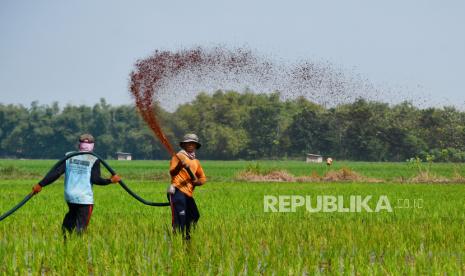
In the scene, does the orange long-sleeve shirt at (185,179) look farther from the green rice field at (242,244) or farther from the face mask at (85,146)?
the face mask at (85,146)

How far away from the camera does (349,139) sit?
71.5 meters

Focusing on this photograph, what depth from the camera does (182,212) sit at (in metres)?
7.86

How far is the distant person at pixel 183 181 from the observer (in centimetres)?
769

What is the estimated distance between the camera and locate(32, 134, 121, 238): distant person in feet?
25.0

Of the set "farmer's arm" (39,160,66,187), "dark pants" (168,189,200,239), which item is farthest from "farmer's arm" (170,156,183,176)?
"farmer's arm" (39,160,66,187)

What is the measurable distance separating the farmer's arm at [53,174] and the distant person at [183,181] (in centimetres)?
117

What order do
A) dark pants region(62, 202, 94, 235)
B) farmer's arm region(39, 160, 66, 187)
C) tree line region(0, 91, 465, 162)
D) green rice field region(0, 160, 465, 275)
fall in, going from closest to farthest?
green rice field region(0, 160, 465, 275)
farmer's arm region(39, 160, 66, 187)
dark pants region(62, 202, 94, 235)
tree line region(0, 91, 465, 162)

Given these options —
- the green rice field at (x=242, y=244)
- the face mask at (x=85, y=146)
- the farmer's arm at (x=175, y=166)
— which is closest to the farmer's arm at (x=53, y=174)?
the face mask at (x=85, y=146)

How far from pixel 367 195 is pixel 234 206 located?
18.4ft

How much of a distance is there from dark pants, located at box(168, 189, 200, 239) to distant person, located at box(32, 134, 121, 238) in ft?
Result: 2.16

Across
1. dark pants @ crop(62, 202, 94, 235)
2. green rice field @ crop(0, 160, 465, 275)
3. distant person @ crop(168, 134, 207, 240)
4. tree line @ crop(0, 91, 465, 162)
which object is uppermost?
tree line @ crop(0, 91, 465, 162)

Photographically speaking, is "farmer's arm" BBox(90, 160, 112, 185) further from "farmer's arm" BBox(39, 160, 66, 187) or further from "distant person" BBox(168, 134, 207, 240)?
"distant person" BBox(168, 134, 207, 240)

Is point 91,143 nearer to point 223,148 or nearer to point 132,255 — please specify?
point 132,255

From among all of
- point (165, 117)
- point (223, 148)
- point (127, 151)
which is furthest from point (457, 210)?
point (127, 151)
